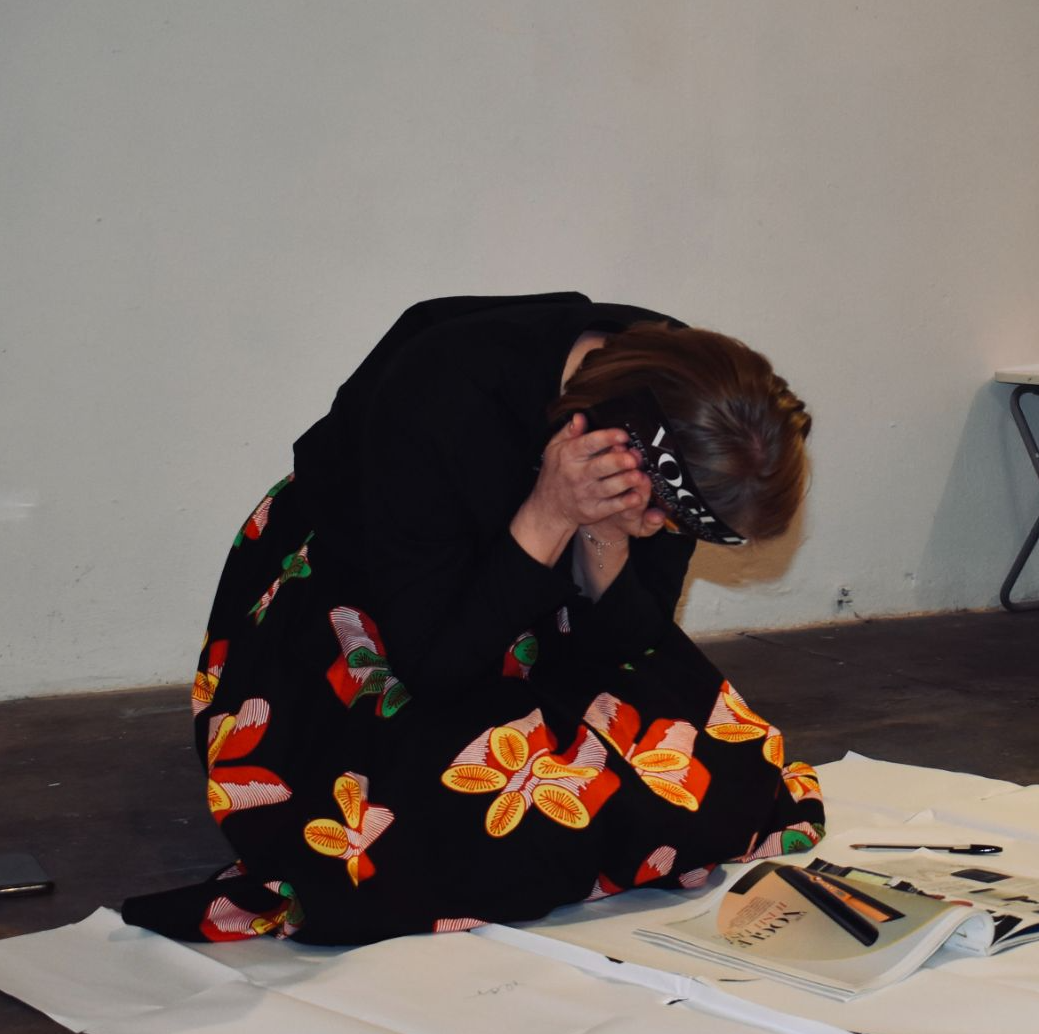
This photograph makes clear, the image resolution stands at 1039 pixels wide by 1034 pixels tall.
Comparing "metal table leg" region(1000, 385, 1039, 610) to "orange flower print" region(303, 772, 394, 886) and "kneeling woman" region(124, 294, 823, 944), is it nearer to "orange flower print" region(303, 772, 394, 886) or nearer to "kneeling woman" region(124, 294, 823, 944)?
"kneeling woman" region(124, 294, 823, 944)

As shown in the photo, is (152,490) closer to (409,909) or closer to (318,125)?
(318,125)

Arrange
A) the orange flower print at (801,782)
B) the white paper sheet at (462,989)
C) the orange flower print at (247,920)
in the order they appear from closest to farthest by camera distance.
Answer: the white paper sheet at (462,989)
the orange flower print at (247,920)
the orange flower print at (801,782)

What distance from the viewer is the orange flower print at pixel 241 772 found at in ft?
4.75

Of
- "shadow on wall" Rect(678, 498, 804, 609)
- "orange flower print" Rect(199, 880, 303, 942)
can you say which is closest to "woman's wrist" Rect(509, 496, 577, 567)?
"orange flower print" Rect(199, 880, 303, 942)

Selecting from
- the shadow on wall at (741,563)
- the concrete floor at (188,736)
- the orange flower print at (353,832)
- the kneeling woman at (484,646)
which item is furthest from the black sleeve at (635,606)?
the shadow on wall at (741,563)

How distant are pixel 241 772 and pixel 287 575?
9.7 inches

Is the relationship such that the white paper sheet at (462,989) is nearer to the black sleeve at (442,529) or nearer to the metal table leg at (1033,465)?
the black sleeve at (442,529)

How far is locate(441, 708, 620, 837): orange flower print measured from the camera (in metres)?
1.38

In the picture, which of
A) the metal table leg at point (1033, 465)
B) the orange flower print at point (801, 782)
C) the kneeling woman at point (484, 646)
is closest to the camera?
the kneeling woman at point (484, 646)

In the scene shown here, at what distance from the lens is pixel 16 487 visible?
239cm

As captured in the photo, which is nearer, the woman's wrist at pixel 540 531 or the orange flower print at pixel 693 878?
the woman's wrist at pixel 540 531

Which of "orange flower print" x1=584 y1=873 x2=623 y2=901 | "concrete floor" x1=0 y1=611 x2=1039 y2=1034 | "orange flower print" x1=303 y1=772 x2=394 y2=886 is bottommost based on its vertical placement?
"concrete floor" x1=0 y1=611 x2=1039 y2=1034

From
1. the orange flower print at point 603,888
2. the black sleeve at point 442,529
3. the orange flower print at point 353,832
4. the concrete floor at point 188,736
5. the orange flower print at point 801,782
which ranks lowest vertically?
the concrete floor at point 188,736

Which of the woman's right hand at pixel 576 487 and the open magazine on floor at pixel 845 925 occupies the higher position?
the woman's right hand at pixel 576 487
